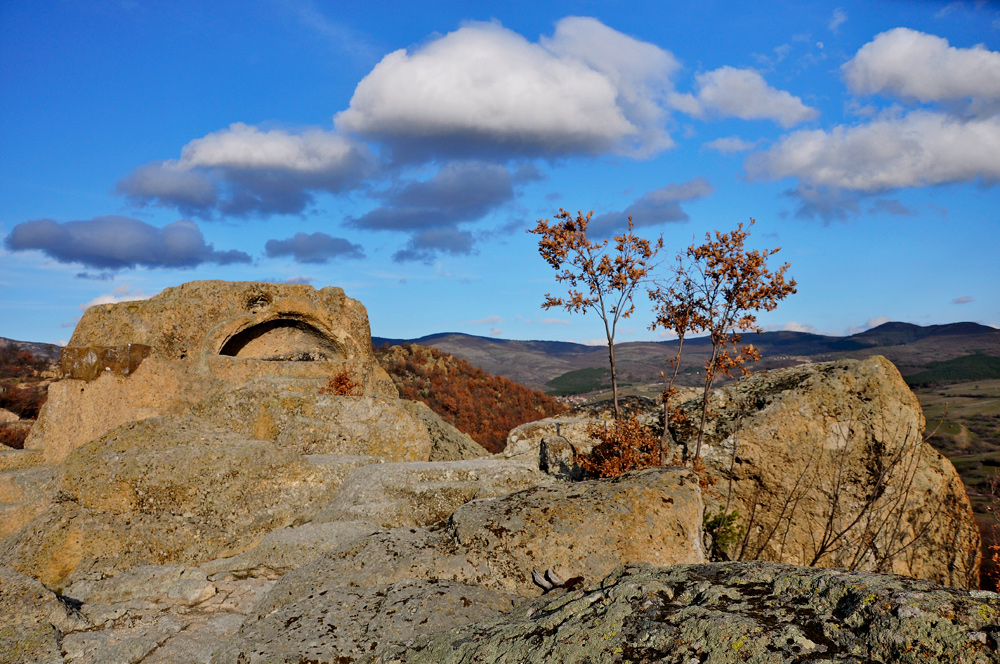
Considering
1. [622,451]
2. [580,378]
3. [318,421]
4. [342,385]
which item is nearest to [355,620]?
[622,451]

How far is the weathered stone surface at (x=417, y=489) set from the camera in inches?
310

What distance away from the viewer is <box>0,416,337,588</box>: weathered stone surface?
25.3 feet

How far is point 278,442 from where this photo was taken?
35.3 ft

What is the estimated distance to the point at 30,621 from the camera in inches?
215

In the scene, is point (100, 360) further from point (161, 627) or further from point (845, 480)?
point (845, 480)

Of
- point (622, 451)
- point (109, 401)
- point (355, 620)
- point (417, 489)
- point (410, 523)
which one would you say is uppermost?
point (109, 401)

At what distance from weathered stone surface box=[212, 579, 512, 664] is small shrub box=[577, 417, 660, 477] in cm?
360

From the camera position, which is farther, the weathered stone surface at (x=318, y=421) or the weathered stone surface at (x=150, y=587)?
the weathered stone surface at (x=318, y=421)

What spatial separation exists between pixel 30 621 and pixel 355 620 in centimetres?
323

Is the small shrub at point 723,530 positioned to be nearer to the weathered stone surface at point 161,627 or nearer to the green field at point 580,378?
the weathered stone surface at point 161,627

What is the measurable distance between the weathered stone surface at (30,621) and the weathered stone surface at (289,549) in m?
1.51

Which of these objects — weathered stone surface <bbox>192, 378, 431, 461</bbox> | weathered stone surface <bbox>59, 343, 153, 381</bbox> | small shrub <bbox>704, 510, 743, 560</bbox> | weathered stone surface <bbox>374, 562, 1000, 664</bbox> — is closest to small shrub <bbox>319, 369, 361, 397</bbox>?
weathered stone surface <bbox>192, 378, 431, 461</bbox>

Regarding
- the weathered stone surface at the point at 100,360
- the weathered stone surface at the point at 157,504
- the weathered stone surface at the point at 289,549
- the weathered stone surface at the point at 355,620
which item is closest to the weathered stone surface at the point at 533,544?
the weathered stone surface at the point at 355,620

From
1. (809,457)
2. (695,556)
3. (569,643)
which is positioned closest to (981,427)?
(809,457)
